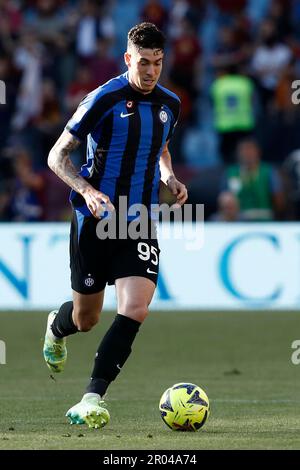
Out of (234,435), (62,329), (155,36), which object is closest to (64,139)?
(155,36)

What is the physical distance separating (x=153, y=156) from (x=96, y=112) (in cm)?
50

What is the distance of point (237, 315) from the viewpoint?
600 inches

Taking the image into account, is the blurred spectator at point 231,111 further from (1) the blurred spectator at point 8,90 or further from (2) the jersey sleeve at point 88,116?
(2) the jersey sleeve at point 88,116

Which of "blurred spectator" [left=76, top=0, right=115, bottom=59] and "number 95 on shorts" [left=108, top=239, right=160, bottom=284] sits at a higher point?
"blurred spectator" [left=76, top=0, right=115, bottom=59]

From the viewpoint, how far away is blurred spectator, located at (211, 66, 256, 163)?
17984 mm

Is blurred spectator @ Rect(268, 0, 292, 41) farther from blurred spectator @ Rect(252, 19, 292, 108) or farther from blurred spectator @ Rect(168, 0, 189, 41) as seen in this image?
blurred spectator @ Rect(168, 0, 189, 41)

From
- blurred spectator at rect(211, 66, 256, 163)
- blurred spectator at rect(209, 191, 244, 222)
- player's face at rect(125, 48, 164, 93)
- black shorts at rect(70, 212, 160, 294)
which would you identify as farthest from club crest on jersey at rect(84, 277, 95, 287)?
blurred spectator at rect(211, 66, 256, 163)

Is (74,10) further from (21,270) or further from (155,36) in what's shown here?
(155,36)

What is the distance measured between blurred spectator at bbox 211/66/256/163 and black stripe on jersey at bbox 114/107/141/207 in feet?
33.5

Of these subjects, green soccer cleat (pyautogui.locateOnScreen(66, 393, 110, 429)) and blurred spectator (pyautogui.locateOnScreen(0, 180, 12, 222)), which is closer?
green soccer cleat (pyautogui.locateOnScreen(66, 393, 110, 429))

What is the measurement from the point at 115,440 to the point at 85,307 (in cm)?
158

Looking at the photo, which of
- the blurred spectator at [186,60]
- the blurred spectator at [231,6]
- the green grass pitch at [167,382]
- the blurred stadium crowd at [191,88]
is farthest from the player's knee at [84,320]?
the blurred spectator at [231,6]

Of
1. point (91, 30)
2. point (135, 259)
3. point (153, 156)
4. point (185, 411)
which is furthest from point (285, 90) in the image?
point (185, 411)

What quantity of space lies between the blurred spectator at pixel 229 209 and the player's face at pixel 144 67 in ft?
27.4
